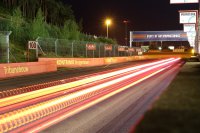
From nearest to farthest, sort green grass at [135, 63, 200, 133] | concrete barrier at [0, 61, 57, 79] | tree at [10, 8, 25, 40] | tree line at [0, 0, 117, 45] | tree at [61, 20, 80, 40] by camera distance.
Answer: green grass at [135, 63, 200, 133] → concrete barrier at [0, 61, 57, 79] → tree at [10, 8, 25, 40] → tree line at [0, 0, 117, 45] → tree at [61, 20, 80, 40]

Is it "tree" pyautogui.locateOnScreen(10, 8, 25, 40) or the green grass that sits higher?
"tree" pyautogui.locateOnScreen(10, 8, 25, 40)

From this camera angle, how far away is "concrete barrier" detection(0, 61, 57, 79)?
24.9 metres

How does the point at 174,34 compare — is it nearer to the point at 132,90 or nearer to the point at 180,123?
the point at 132,90

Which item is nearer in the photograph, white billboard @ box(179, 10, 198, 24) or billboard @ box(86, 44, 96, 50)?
billboard @ box(86, 44, 96, 50)

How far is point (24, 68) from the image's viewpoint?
27297 millimetres

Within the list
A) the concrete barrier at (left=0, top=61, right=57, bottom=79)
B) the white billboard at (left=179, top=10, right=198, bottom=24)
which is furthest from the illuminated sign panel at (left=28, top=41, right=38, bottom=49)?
the white billboard at (left=179, top=10, right=198, bottom=24)

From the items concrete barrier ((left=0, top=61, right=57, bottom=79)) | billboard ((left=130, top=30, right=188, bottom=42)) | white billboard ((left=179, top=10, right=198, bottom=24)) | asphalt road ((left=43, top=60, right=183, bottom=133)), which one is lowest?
asphalt road ((left=43, top=60, right=183, bottom=133))

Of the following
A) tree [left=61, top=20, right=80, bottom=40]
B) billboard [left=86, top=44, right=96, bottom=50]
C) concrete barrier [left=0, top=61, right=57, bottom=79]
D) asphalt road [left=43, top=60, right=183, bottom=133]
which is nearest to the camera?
asphalt road [left=43, top=60, right=183, bottom=133]

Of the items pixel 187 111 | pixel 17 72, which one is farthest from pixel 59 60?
pixel 187 111

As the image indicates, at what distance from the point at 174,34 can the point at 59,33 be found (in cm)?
6310

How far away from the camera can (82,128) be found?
8195mm

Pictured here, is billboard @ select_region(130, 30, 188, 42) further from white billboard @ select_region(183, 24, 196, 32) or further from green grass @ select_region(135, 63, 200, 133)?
green grass @ select_region(135, 63, 200, 133)

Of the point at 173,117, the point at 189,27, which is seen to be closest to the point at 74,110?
the point at 173,117

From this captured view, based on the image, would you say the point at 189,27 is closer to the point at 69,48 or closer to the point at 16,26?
the point at 69,48
